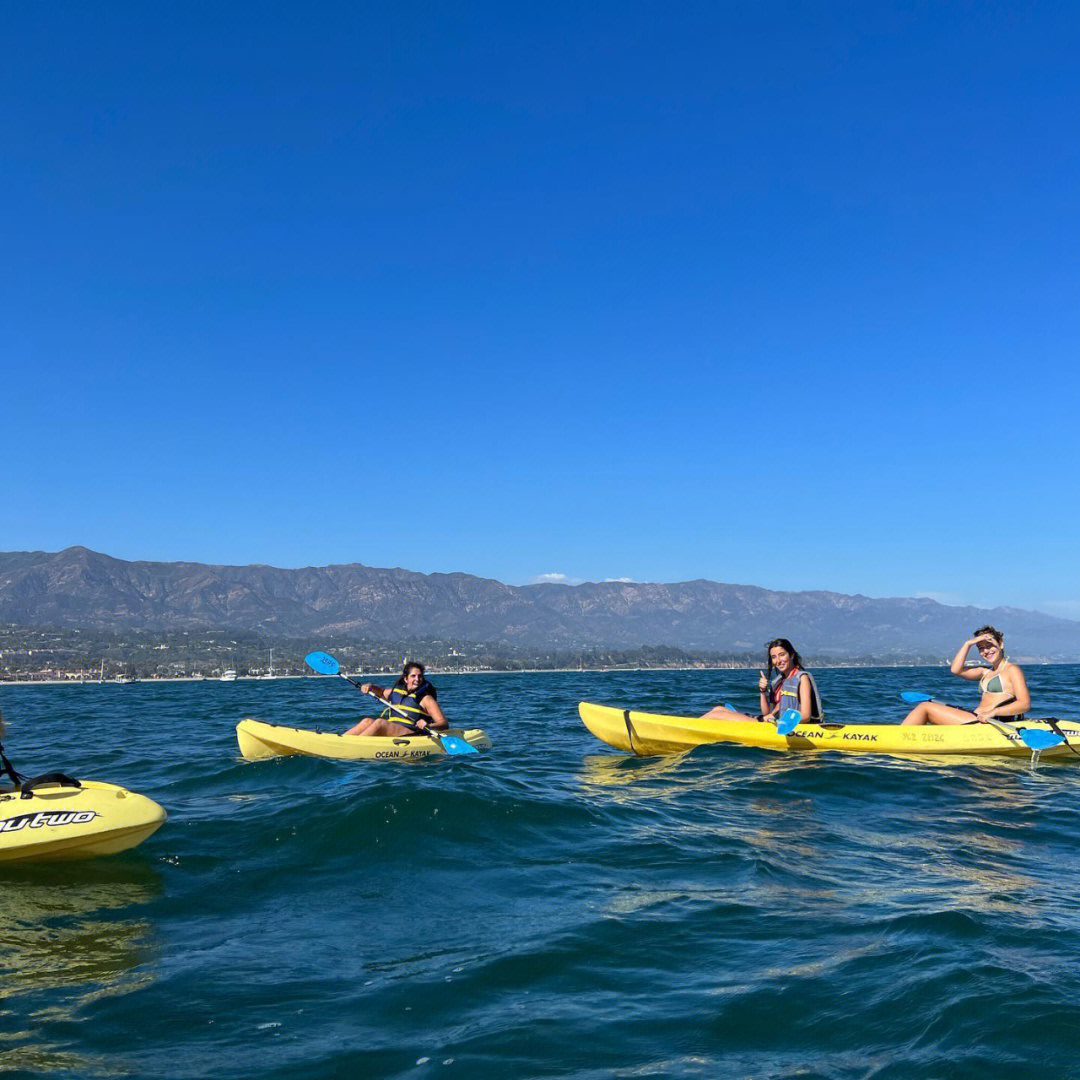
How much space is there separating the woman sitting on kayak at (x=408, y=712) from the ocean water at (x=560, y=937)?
3.36 m

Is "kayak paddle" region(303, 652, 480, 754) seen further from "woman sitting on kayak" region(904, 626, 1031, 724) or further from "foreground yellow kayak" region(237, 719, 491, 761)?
"woman sitting on kayak" region(904, 626, 1031, 724)

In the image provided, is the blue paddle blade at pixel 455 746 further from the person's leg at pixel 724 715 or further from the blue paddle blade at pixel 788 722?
the blue paddle blade at pixel 788 722

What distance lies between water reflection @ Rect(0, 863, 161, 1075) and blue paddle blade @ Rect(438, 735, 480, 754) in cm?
656

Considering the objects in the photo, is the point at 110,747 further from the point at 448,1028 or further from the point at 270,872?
the point at 448,1028

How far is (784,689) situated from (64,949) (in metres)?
10.9

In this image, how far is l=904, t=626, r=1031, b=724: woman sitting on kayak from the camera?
13.1m

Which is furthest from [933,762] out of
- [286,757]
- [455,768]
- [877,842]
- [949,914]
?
[286,757]

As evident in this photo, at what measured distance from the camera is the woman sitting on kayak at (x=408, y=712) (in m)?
14.4

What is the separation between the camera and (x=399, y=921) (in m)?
6.25

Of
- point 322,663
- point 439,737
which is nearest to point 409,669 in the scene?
point 439,737

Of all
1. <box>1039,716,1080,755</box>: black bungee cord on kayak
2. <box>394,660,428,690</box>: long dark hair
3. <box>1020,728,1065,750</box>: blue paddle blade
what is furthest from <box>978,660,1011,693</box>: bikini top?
<box>394,660,428,690</box>: long dark hair

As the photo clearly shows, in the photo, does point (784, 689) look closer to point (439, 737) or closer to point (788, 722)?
point (788, 722)

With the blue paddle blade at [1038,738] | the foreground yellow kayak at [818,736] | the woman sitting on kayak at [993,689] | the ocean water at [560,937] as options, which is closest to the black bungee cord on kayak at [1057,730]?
the foreground yellow kayak at [818,736]

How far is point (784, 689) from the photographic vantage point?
1431 cm
